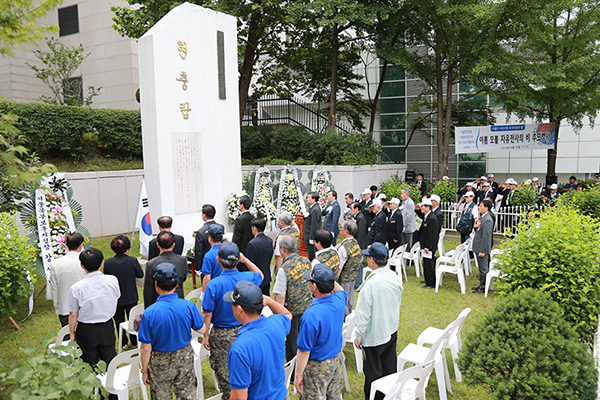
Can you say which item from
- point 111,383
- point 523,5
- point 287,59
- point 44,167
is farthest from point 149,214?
point 523,5

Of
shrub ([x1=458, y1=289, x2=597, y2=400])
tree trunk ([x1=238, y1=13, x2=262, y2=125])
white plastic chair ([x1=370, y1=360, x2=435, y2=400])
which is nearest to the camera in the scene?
shrub ([x1=458, y1=289, x2=597, y2=400])

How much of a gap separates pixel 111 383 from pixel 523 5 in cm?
1458

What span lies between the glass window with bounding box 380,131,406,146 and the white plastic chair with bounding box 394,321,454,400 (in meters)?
18.9

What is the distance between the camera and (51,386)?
7.15 ft

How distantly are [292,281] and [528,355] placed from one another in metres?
2.29

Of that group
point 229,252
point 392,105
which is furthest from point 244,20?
point 229,252

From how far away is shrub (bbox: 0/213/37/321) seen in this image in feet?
20.0

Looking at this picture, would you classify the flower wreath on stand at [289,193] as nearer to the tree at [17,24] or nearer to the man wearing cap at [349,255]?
the man wearing cap at [349,255]

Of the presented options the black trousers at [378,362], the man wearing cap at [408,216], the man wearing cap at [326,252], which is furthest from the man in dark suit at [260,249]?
the man wearing cap at [408,216]

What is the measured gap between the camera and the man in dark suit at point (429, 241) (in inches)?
331

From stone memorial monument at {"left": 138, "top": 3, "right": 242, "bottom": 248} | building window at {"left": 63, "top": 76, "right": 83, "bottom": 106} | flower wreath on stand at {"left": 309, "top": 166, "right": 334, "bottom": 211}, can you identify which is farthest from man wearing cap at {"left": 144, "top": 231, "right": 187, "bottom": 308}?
building window at {"left": 63, "top": 76, "right": 83, "bottom": 106}

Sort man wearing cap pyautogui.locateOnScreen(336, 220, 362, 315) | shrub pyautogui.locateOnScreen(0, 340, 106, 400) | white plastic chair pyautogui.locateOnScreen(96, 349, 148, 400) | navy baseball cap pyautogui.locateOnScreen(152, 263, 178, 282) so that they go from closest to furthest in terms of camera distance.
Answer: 1. shrub pyautogui.locateOnScreen(0, 340, 106, 400)
2. navy baseball cap pyautogui.locateOnScreen(152, 263, 178, 282)
3. white plastic chair pyautogui.locateOnScreen(96, 349, 148, 400)
4. man wearing cap pyautogui.locateOnScreen(336, 220, 362, 315)

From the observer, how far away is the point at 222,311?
158 inches

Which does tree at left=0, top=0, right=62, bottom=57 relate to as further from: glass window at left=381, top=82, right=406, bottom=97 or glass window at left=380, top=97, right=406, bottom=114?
glass window at left=381, top=82, right=406, bottom=97
